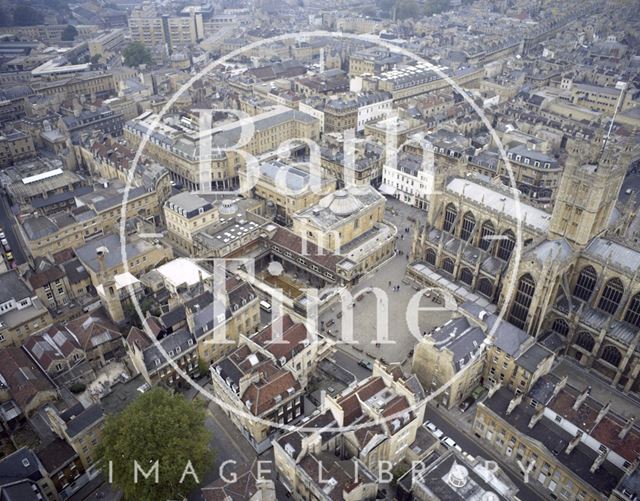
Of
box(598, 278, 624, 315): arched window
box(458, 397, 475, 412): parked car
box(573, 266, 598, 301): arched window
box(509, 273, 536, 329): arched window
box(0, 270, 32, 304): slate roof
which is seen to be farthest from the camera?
box(0, 270, 32, 304): slate roof

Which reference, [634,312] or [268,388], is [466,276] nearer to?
[634,312]

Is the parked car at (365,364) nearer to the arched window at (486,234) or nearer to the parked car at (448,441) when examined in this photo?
the parked car at (448,441)

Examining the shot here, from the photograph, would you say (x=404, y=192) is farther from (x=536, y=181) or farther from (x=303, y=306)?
(x=303, y=306)

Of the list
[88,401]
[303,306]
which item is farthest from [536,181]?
[88,401]

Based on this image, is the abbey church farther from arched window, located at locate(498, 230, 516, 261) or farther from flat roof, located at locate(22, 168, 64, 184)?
flat roof, located at locate(22, 168, 64, 184)

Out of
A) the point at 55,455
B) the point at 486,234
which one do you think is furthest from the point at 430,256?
the point at 55,455

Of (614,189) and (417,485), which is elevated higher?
(614,189)

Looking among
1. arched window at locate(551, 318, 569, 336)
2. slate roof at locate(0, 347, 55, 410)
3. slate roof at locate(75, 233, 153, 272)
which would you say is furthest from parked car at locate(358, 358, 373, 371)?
slate roof at locate(0, 347, 55, 410)
